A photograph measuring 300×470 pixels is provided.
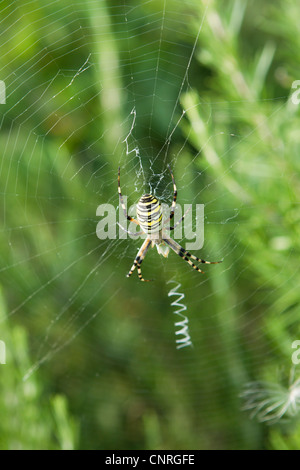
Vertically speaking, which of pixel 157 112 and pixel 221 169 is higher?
pixel 157 112

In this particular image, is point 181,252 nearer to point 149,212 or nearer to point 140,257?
point 140,257

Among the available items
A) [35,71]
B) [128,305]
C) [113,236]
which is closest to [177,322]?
[128,305]

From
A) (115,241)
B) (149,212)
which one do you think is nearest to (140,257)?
(115,241)

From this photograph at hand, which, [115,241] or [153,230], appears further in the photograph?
[153,230]

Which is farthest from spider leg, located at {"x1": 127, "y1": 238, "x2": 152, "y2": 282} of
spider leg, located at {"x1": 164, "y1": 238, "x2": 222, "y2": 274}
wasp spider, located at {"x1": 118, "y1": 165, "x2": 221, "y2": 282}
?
spider leg, located at {"x1": 164, "y1": 238, "x2": 222, "y2": 274}

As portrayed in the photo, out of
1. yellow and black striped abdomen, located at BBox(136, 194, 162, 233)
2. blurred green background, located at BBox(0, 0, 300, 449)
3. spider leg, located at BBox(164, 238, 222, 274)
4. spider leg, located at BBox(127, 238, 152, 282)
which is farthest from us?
spider leg, located at BBox(164, 238, 222, 274)

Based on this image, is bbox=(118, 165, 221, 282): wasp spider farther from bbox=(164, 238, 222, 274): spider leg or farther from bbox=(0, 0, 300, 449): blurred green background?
bbox=(0, 0, 300, 449): blurred green background
